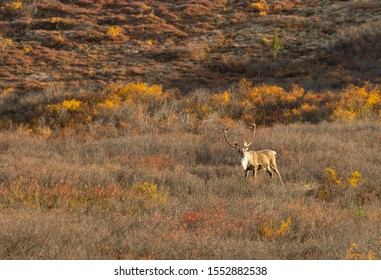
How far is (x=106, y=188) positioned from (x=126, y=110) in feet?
35.3

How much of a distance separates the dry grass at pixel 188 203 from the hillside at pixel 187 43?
1252cm

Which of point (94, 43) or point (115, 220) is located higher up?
point (115, 220)

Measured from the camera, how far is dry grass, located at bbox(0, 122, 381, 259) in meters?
5.54

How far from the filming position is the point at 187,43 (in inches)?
1328

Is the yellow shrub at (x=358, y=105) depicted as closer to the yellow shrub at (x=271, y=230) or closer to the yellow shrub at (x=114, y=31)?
the yellow shrub at (x=271, y=230)

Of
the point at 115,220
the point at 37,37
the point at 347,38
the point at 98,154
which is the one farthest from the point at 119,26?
the point at 115,220

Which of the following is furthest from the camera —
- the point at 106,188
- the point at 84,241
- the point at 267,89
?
the point at 267,89

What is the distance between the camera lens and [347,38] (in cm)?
3066

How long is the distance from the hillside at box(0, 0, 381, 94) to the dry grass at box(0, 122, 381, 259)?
12517 mm

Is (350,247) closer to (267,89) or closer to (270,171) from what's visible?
(270,171)

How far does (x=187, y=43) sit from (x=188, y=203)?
27.3 meters

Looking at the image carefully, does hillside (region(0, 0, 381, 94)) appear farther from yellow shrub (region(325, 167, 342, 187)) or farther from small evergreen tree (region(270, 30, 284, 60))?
yellow shrub (region(325, 167, 342, 187))

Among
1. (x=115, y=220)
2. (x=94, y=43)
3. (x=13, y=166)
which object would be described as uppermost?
(x=115, y=220)

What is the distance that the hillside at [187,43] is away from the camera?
27000mm
